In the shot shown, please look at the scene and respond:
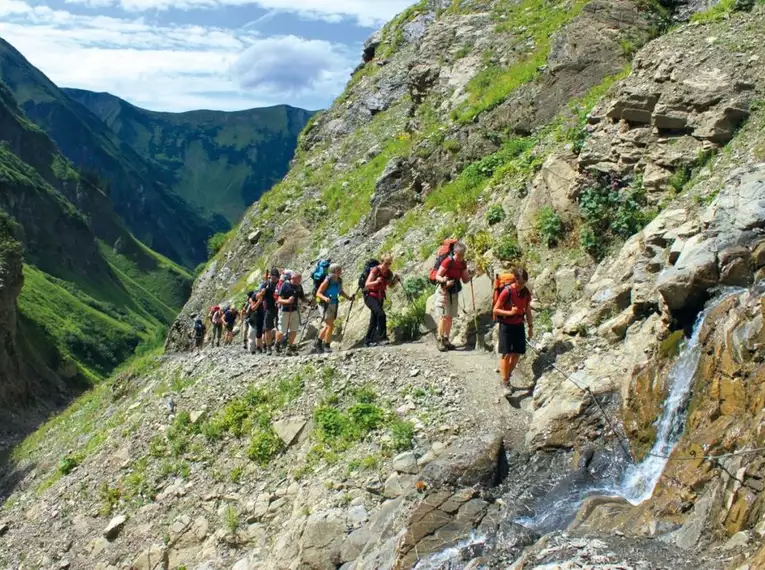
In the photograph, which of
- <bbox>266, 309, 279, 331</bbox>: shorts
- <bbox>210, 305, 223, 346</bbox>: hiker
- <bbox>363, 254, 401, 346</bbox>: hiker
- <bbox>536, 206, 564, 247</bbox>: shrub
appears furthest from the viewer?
<bbox>210, 305, 223, 346</bbox>: hiker

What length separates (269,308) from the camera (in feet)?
66.7

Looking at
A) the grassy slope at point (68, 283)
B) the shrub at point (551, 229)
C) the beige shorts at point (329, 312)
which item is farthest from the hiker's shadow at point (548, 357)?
the grassy slope at point (68, 283)

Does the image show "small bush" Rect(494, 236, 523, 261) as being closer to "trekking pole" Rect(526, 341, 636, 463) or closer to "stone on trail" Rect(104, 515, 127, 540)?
"trekking pole" Rect(526, 341, 636, 463)

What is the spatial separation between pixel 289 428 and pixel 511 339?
466 cm

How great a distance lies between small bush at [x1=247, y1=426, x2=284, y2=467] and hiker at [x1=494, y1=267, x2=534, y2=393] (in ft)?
14.6

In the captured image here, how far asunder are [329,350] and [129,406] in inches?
271

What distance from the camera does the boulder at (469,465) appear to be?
410 inches

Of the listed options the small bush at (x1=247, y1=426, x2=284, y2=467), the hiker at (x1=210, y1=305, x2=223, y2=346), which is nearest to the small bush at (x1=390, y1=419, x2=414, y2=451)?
the small bush at (x1=247, y1=426, x2=284, y2=467)

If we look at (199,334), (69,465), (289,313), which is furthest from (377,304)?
(199,334)

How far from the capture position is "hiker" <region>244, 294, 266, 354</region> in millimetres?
20781

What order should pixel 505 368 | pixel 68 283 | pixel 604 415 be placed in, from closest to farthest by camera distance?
1. pixel 604 415
2. pixel 505 368
3. pixel 68 283

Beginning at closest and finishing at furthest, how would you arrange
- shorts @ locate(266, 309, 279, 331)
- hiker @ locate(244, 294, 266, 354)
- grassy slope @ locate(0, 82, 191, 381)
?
1. shorts @ locate(266, 309, 279, 331)
2. hiker @ locate(244, 294, 266, 354)
3. grassy slope @ locate(0, 82, 191, 381)

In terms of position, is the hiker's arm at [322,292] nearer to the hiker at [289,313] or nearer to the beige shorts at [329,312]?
the beige shorts at [329,312]

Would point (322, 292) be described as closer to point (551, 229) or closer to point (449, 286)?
point (449, 286)
